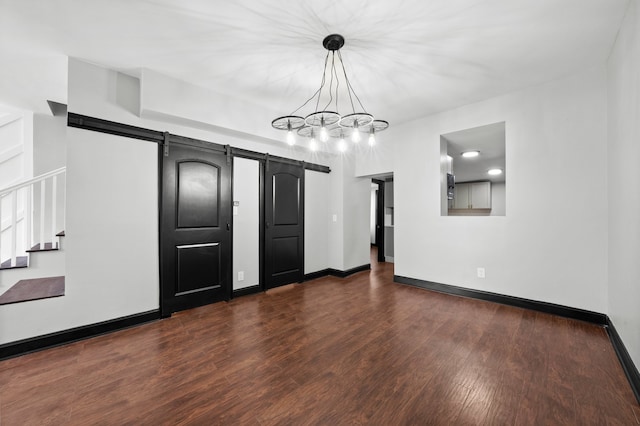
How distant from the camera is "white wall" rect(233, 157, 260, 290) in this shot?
13.3ft

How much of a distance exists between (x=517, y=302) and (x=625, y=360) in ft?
4.66

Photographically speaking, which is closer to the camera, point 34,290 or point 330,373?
point 330,373

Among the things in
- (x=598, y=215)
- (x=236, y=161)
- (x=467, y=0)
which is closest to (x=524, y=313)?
(x=598, y=215)

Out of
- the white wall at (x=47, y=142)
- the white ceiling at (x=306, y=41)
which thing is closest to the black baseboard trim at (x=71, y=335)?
the white ceiling at (x=306, y=41)

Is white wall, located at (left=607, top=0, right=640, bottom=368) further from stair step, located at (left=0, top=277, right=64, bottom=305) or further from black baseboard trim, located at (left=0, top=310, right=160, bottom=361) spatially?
stair step, located at (left=0, top=277, right=64, bottom=305)

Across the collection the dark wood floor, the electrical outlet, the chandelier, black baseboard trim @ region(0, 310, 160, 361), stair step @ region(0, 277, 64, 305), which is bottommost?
the dark wood floor

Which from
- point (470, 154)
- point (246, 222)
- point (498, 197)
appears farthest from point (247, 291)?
point (498, 197)

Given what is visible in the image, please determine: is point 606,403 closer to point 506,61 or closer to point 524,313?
point 524,313

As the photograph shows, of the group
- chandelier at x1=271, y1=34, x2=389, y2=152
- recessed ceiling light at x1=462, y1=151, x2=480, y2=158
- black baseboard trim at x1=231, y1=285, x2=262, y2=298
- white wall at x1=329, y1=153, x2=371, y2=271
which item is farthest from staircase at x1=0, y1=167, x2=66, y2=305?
recessed ceiling light at x1=462, y1=151, x2=480, y2=158

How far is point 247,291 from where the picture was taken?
4180mm

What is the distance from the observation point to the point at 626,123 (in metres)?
2.30

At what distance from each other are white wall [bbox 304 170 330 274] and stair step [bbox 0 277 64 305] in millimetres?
3370

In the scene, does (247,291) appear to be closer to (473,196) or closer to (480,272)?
(480,272)

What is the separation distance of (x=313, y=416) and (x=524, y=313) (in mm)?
3147
